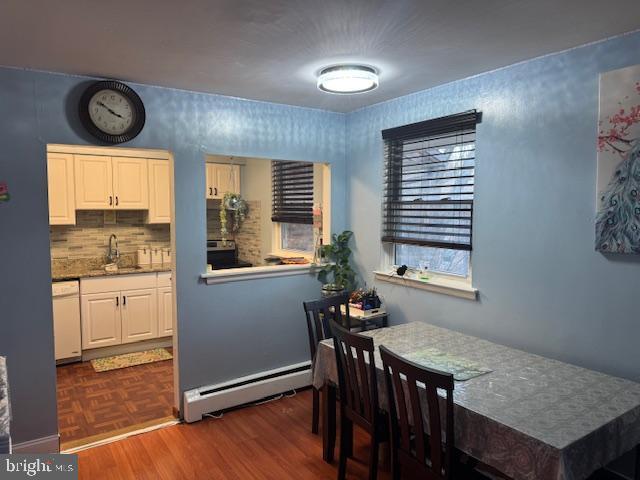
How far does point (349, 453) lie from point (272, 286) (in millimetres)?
1410

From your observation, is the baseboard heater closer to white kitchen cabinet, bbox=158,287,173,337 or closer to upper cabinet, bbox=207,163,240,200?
white kitchen cabinet, bbox=158,287,173,337

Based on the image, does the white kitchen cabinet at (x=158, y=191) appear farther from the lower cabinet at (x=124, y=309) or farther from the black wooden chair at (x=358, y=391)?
the black wooden chair at (x=358, y=391)

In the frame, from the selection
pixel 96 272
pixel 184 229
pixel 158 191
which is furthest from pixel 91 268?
pixel 184 229

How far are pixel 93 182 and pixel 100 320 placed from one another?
1324 mm

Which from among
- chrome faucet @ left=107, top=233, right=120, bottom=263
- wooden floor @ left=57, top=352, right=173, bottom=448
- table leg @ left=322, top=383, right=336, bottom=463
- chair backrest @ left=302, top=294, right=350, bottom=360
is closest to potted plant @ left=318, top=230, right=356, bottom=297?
chair backrest @ left=302, top=294, right=350, bottom=360

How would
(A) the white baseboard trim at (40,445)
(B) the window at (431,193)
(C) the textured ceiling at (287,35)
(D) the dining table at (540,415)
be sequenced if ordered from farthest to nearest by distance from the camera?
1. (B) the window at (431,193)
2. (A) the white baseboard trim at (40,445)
3. (C) the textured ceiling at (287,35)
4. (D) the dining table at (540,415)

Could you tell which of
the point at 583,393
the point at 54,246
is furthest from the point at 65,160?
the point at 583,393

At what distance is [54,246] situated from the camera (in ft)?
14.7

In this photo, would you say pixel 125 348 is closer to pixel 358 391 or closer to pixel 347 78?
pixel 358 391

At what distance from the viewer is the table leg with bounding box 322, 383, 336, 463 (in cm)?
259

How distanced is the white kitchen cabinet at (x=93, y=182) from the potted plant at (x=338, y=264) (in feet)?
7.41

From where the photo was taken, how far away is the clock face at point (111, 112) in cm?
273

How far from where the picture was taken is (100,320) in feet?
14.1

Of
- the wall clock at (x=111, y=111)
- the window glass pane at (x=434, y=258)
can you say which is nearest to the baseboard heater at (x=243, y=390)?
the window glass pane at (x=434, y=258)
